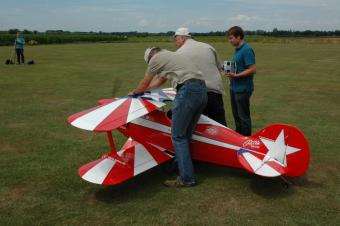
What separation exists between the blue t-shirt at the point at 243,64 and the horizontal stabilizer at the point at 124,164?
168 centimetres

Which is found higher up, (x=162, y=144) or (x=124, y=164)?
(x=162, y=144)

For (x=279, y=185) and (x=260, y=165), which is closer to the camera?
(x=260, y=165)

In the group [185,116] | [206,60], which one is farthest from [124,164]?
[206,60]

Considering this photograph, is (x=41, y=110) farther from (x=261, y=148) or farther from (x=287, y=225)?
(x=287, y=225)

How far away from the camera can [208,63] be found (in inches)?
219

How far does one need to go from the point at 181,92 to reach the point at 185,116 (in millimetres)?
308

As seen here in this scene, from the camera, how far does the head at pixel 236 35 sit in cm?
586

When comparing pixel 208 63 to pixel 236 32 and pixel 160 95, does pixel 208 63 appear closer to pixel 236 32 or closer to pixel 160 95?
pixel 236 32

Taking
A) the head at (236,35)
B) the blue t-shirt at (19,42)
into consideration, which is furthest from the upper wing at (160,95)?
the blue t-shirt at (19,42)

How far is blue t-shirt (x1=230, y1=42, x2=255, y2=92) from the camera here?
19.3 ft

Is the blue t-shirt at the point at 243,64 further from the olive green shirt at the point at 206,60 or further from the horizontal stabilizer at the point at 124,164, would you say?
the horizontal stabilizer at the point at 124,164

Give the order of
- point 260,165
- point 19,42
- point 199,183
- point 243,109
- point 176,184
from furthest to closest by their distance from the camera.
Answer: point 19,42, point 243,109, point 199,183, point 176,184, point 260,165

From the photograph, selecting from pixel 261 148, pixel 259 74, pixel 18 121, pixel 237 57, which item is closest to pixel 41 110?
pixel 18 121

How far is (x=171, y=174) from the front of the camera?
18.4 feet
